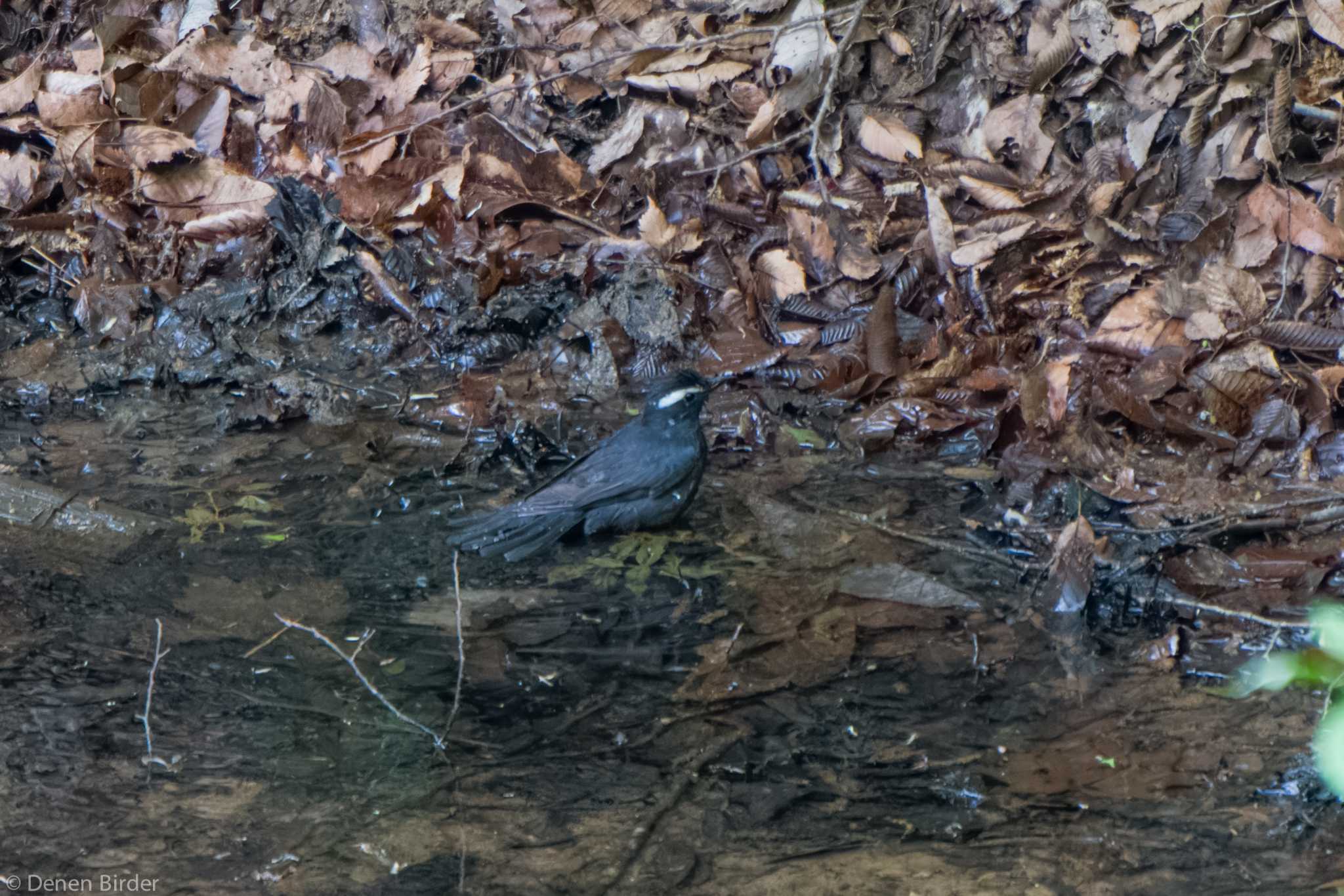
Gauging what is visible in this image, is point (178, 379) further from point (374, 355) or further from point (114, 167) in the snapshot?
point (114, 167)

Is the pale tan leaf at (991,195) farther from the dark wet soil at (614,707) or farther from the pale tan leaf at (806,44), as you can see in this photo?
the dark wet soil at (614,707)

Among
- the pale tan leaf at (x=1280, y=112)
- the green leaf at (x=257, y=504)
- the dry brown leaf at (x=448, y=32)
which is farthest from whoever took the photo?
the dry brown leaf at (x=448, y=32)

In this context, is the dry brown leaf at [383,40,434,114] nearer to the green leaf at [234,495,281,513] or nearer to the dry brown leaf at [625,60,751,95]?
the dry brown leaf at [625,60,751,95]

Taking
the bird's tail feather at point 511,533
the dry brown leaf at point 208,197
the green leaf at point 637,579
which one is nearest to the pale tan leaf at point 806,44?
the dry brown leaf at point 208,197

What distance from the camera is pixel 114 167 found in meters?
7.95

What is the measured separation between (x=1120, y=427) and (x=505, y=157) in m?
4.12

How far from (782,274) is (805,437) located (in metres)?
1.18

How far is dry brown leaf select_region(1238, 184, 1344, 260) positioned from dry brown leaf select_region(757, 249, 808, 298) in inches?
89.4

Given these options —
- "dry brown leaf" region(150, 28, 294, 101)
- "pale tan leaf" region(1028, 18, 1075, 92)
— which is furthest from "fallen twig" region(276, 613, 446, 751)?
"dry brown leaf" region(150, 28, 294, 101)

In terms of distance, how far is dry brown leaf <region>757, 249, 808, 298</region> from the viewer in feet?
22.2

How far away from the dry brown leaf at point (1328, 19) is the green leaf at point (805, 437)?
124 inches

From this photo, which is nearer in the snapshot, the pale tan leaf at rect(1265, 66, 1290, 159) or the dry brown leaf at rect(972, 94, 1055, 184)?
the pale tan leaf at rect(1265, 66, 1290, 159)

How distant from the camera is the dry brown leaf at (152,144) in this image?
790cm

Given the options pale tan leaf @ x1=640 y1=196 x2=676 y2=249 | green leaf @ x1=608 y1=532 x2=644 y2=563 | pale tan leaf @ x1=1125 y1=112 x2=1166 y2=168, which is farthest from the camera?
pale tan leaf @ x1=640 y1=196 x2=676 y2=249
